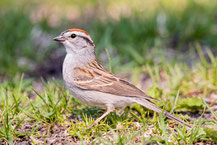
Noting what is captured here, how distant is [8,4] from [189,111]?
23.5ft

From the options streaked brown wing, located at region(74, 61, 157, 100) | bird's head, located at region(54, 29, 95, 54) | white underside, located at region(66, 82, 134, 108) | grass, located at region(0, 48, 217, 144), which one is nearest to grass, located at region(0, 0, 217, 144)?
grass, located at region(0, 48, 217, 144)

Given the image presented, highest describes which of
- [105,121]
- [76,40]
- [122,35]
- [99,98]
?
[122,35]

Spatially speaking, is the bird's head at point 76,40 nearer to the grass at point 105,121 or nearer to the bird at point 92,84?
the bird at point 92,84

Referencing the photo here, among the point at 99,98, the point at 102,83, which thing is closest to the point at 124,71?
the point at 102,83

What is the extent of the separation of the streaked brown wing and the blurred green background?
1754 millimetres

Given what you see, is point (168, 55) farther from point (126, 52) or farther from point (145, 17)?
point (145, 17)

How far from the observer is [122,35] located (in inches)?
291

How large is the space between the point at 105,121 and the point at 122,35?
11.0ft

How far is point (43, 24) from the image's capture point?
8.16m

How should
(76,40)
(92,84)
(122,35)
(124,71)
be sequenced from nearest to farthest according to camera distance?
1. (92,84)
2. (76,40)
3. (124,71)
4. (122,35)

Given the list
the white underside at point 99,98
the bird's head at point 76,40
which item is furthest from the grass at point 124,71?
the bird's head at point 76,40

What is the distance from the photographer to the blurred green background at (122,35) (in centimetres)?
667

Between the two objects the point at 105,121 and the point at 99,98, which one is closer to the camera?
the point at 99,98

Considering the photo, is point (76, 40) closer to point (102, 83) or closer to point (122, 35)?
point (102, 83)
